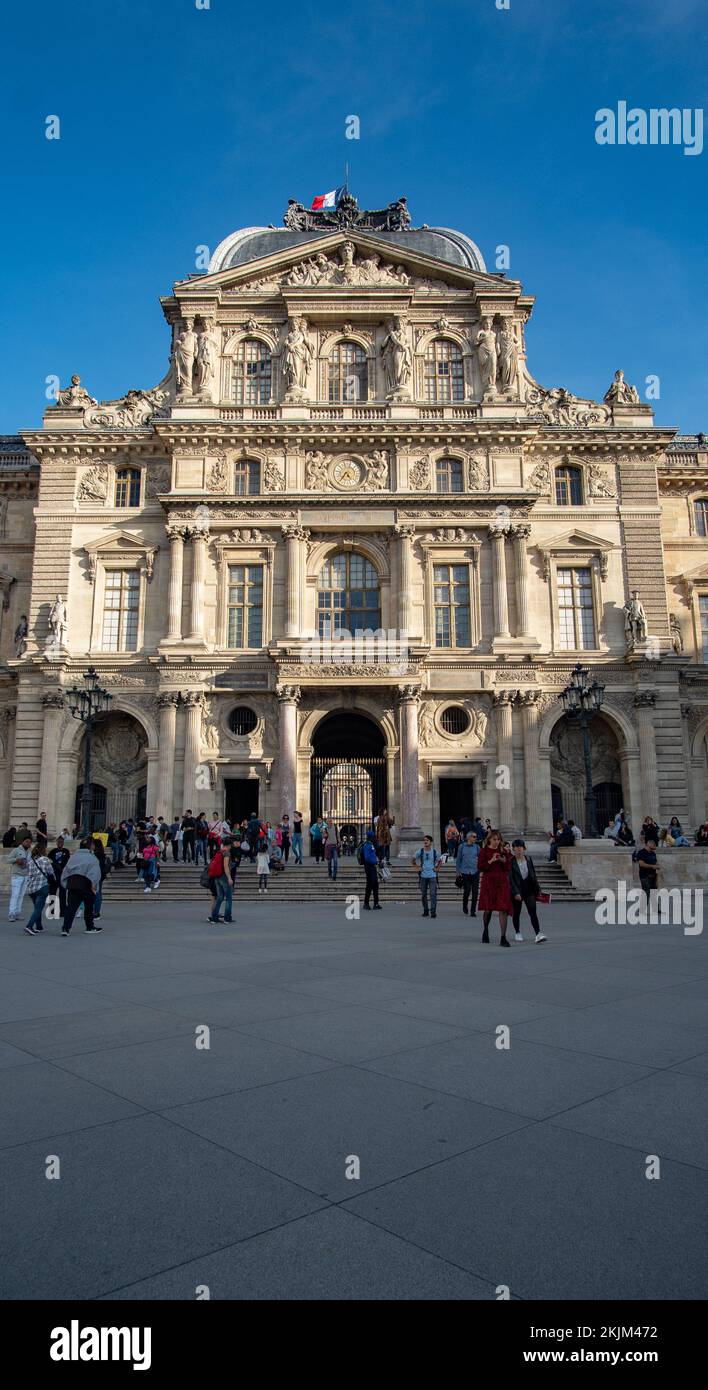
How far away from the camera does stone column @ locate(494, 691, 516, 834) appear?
3350 centimetres

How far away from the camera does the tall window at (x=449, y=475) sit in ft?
118

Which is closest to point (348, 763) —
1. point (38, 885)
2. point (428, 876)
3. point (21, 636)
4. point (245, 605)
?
point (245, 605)

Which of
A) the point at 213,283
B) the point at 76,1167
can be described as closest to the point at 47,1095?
the point at 76,1167

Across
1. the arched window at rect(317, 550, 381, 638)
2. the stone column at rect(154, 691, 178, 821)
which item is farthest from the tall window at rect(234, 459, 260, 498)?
the stone column at rect(154, 691, 178, 821)

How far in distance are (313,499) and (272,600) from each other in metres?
4.39

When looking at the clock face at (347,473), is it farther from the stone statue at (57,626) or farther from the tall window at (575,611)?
the stone statue at (57,626)

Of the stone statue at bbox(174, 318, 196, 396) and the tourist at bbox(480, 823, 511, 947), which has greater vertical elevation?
the stone statue at bbox(174, 318, 196, 396)

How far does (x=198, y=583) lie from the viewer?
1378 inches

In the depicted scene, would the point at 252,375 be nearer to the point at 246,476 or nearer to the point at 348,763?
the point at 246,476

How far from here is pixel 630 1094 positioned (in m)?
6.02

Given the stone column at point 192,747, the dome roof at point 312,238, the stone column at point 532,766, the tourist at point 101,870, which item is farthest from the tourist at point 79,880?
the dome roof at point 312,238

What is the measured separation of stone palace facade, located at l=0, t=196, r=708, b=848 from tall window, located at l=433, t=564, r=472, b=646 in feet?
0.30

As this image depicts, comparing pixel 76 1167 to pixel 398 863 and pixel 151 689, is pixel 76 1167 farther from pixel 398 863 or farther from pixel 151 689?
pixel 151 689

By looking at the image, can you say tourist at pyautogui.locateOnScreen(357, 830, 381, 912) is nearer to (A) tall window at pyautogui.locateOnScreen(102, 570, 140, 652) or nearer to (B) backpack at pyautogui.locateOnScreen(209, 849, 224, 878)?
(B) backpack at pyautogui.locateOnScreen(209, 849, 224, 878)
